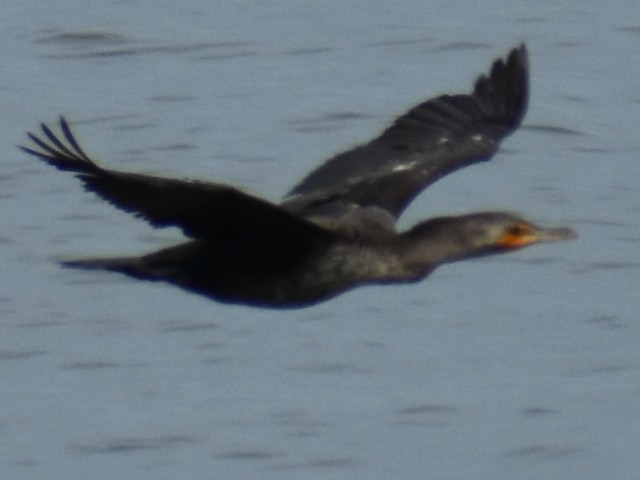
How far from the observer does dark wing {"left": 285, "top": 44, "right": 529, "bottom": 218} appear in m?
12.5

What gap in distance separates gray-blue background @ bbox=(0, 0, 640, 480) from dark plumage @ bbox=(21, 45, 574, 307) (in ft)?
4.64

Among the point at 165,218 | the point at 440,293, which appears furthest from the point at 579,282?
the point at 165,218

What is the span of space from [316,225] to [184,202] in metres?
0.80

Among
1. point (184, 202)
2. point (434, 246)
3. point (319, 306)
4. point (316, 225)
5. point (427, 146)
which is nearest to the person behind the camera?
point (184, 202)

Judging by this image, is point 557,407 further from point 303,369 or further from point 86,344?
point 86,344

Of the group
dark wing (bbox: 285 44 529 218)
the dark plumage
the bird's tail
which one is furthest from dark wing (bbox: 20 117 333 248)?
dark wing (bbox: 285 44 529 218)

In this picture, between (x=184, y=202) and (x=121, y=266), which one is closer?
(x=184, y=202)

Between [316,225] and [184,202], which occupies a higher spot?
[184,202]

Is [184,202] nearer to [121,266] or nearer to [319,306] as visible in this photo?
[121,266]

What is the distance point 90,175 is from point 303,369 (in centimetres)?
390

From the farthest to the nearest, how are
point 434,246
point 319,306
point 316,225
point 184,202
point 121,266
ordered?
1. point 319,306
2. point 434,246
3. point 121,266
4. point 316,225
5. point 184,202

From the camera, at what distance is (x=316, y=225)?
11.2m

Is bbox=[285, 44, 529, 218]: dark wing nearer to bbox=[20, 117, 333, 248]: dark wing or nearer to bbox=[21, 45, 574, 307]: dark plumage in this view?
bbox=[21, 45, 574, 307]: dark plumage

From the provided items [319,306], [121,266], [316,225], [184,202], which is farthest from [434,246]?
[319,306]
